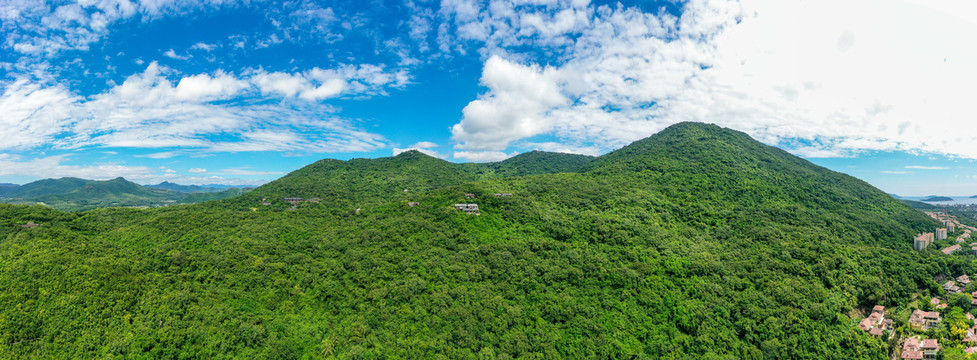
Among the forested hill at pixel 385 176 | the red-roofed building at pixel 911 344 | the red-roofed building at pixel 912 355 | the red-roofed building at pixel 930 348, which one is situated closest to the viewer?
the red-roofed building at pixel 912 355

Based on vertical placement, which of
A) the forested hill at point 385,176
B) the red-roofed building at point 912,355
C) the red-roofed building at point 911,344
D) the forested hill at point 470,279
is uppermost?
the forested hill at point 385,176

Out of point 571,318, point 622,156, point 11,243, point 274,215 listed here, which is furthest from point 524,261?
point 622,156

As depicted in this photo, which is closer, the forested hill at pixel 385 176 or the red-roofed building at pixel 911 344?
the red-roofed building at pixel 911 344

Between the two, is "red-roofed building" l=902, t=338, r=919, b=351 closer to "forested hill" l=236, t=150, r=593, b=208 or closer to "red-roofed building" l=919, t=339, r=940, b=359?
"red-roofed building" l=919, t=339, r=940, b=359

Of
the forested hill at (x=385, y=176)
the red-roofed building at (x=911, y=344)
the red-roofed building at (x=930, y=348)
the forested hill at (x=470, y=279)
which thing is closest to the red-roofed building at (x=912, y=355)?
the red-roofed building at (x=911, y=344)

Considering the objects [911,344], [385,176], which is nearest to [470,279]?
[911,344]

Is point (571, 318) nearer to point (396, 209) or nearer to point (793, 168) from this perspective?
point (396, 209)

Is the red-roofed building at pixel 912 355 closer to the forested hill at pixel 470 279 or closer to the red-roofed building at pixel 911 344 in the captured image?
the red-roofed building at pixel 911 344

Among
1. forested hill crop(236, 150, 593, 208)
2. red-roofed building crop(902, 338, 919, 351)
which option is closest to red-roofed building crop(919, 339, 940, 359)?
red-roofed building crop(902, 338, 919, 351)

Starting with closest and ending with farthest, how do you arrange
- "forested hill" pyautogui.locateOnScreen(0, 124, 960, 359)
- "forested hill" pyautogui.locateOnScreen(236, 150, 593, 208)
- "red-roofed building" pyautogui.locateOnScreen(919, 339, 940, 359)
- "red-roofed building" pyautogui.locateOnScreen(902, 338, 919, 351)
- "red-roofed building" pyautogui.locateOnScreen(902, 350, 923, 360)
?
1. "forested hill" pyautogui.locateOnScreen(0, 124, 960, 359)
2. "red-roofed building" pyautogui.locateOnScreen(902, 350, 923, 360)
3. "red-roofed building" pyautogui.locateOnScreen(919, 339, 940, 359)
4. "red-roofed building" pyautogui.locateOnScreen(902, 338, 919, 351)
5. "forested hill" pyautogui.locateOnScreen(236, 150, 593, 208)
